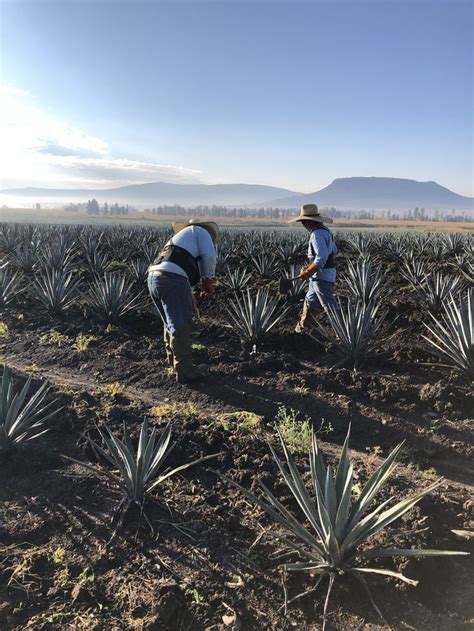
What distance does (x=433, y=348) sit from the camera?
523 cm

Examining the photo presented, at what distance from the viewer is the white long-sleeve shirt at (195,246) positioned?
4316 millimetres

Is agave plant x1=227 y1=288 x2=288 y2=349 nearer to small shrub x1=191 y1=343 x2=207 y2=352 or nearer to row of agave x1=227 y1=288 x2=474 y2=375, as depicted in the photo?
row of agave x1=227 y1=288 x2=474 y2=375

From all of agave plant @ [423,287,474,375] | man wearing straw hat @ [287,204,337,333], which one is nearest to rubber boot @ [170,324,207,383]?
man wearing straw hat @ [287,204,337,333]

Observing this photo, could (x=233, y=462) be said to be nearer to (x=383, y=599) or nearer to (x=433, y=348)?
(x=383, y=599)

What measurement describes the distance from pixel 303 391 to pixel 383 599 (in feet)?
7.32

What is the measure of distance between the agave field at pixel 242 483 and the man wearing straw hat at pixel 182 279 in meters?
0.34

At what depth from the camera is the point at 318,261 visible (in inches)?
216

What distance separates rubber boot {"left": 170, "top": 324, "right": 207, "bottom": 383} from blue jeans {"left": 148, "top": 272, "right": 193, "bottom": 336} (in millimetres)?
62

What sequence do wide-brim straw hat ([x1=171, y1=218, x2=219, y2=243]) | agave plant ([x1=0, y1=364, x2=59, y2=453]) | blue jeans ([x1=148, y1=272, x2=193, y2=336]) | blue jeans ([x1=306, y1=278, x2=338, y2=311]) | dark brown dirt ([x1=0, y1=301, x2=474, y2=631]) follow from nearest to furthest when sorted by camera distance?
dark brown dirt ([x1=0, y1=301, x2=474, y2=631])
agave plant ([x1=0, y1=364, x2=59, y2=453])
blue jeans ([x1=148, y1=272, x2=193, y2=336])
wide-brim straw hat ([x1=171, y1=218, x2=219, y2=243])
blue jeans ([x1=306, y1=278, x2=338, y2=311])

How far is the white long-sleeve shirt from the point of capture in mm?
4316

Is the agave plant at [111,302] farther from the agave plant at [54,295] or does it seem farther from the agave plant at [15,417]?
the agave plant at [15,417]

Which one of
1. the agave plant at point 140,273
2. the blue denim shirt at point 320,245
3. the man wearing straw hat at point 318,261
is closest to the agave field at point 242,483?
the man wearing straw hat at point 318,261

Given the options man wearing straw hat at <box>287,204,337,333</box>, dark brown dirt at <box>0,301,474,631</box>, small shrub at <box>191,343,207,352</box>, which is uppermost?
man wearing straw hat at <box>287,204,337,333</box>

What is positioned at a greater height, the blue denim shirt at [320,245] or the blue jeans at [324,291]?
the blue denim shirt at [320,245]
